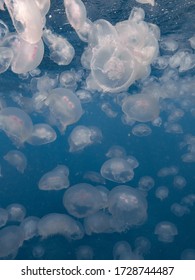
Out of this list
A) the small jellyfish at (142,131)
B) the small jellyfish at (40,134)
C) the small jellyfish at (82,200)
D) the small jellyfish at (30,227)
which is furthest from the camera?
the small jellyfish at (142,131)

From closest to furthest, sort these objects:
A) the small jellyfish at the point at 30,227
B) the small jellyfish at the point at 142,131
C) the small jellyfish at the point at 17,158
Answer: the small jellyfish at the point at 30,227 → the small jellyfish at the point at 17,158 → the small jellyfish at the point at 142,131

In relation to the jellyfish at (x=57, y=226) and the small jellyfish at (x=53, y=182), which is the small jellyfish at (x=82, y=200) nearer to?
the jellyfish at (x=57, y=226)

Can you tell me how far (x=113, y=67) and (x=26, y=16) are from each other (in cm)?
168

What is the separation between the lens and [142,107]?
770cm

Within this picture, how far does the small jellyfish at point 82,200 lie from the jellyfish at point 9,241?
128 centimetres

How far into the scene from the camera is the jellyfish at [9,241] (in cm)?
654

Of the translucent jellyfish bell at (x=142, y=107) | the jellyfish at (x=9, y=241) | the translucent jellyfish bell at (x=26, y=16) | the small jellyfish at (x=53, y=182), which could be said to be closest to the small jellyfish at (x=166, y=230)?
the small jellyfish at (x=53, y=182)

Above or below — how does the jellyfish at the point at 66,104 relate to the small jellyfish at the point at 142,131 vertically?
above

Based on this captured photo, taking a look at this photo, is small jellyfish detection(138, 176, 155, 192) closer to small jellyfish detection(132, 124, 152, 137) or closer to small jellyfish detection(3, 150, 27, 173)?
small jellyfish detection(132, 124, 152, 137)

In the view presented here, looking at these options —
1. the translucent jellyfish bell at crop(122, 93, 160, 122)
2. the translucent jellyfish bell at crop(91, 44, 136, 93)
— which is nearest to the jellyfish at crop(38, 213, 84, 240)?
the translucent jellyfish bell at crop(122, 93, 160, 122)

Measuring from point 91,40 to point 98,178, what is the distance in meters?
8.26

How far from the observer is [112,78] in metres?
5.05

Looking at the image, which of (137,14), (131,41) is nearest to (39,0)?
(131,41)

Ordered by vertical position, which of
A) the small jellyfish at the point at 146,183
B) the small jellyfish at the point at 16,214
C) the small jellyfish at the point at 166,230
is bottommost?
the small jellyfish at the point at 146,183
